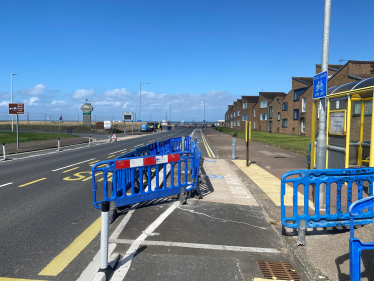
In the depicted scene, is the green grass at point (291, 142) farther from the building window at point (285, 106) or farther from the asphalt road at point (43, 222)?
the building window at point (285, 106)

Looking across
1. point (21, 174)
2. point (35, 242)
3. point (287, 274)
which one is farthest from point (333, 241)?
point (21, 174)

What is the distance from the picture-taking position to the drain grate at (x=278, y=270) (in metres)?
3.73

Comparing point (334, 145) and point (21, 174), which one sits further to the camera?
point (21, 174)

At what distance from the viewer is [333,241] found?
185 inches

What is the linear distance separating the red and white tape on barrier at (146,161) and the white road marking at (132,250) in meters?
1.22

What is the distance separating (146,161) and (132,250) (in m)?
2.58

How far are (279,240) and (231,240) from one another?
84cm

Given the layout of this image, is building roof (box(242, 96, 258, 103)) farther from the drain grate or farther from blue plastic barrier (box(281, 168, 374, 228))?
the drain grate

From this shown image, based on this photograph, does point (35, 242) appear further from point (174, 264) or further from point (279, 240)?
point (279, 240)

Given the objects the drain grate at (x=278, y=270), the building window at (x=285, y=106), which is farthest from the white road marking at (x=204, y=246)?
the building window at (x=285, y=106)

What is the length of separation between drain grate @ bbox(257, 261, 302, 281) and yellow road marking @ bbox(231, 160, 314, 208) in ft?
9.50

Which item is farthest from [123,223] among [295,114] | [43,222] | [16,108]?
[295,114]

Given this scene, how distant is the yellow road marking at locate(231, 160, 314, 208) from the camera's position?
7.22 m

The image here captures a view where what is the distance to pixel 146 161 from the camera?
6.67m
